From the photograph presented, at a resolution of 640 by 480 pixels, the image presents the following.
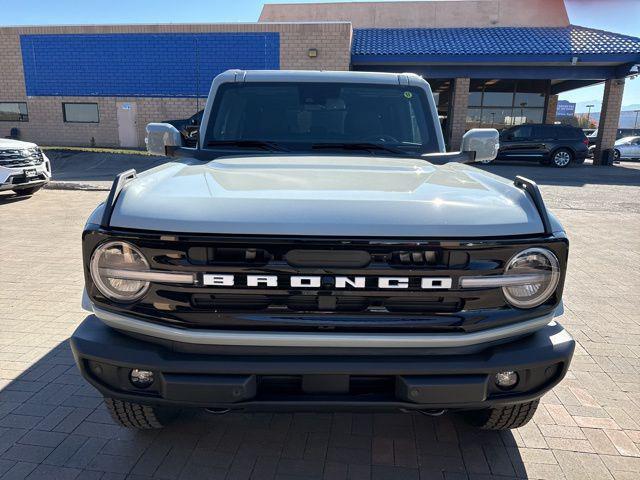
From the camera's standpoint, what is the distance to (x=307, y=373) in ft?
6.50

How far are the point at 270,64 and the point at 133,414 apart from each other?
22.3m

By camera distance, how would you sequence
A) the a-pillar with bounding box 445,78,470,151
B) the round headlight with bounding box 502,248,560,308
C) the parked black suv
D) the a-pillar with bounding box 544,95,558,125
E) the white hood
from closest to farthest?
the white hood → the round headlight with bounding box 502,248,560,308 → the parked black suv → the a-pillar with bounding box 445,78,470,151 → the a-pillar with bounding box 544,95,558,125

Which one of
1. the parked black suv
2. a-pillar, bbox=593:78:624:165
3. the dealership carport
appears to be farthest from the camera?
a-pillar, bbox=593:78:624:165

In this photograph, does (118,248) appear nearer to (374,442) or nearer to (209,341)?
(209,341)

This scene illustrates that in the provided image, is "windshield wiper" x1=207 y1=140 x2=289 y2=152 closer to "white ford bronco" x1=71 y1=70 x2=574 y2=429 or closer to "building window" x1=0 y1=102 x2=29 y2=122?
"white ford bronco" x1=71 y1=70 x2=574 y2=429

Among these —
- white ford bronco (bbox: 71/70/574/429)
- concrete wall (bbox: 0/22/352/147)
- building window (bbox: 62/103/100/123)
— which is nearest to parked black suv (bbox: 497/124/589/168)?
concrete wall (bbox: 0/22/352/147)

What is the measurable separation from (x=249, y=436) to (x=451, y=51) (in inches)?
848

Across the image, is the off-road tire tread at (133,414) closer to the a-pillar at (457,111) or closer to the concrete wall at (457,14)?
the a-pillar at (457,111)

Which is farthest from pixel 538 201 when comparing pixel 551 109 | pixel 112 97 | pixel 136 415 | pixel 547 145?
pixel 551 109

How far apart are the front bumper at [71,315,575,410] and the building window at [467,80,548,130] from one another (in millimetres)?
26011

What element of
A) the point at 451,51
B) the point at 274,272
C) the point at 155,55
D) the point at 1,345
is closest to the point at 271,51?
the point at 155,55

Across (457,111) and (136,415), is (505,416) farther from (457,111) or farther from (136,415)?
(457,111)

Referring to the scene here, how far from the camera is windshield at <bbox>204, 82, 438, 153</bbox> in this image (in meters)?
3.52

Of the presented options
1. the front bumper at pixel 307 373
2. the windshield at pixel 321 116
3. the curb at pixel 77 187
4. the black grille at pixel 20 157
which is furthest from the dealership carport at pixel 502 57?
the front bumper at pixel 307 373
